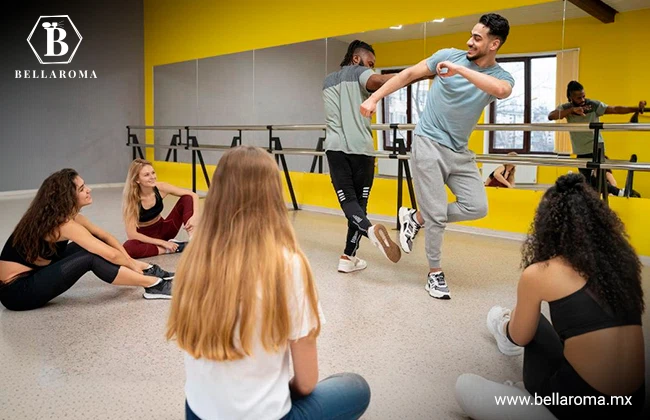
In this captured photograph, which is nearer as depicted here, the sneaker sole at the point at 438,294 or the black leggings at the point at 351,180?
the sneaker sole at the point at 438,294

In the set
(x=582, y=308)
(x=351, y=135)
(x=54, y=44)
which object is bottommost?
(x=582, y=308)

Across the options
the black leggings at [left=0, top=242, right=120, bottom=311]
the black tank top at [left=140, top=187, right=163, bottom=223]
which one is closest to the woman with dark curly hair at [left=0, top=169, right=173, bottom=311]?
the black leggings at [left=0, top=242, right=120, bottom=311]

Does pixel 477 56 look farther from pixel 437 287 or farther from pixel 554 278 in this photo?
pixel 554 278

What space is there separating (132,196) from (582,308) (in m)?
3.07

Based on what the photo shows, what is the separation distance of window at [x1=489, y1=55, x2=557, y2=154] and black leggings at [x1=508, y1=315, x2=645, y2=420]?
3.17 meters

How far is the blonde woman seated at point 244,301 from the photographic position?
3.76 feet

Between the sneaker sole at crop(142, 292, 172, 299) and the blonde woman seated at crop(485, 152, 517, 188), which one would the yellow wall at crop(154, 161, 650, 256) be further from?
the sneaker sole at crop(142, 292, 172, 299)

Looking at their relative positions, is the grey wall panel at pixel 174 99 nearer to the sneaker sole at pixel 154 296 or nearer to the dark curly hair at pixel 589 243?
the sneaker sole at pixel 154 296

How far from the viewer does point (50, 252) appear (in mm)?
2668

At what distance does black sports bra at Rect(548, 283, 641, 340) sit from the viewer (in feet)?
4.52

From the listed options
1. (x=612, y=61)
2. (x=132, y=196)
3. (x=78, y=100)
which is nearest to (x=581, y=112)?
(x=612, y=61)

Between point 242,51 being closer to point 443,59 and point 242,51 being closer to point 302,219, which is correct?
point 302,219

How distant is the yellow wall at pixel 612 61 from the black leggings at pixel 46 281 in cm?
346

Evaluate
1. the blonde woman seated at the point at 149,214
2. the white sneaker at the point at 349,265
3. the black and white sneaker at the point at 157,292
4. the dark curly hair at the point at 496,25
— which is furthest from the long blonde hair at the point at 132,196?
the dark curly hair at the point at 496,25
